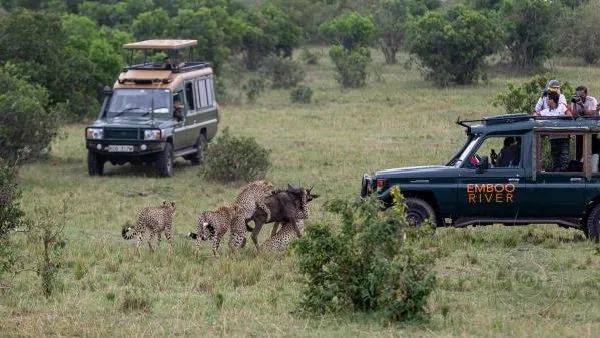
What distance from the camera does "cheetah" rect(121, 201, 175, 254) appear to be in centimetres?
1541

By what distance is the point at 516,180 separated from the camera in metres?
15.1

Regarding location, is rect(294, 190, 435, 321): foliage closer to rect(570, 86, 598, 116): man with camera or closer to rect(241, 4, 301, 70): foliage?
rect(570, 86, 598, 116): man with camera

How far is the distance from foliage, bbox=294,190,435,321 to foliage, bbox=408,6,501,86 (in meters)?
30.1

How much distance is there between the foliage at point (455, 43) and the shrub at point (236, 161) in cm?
1781

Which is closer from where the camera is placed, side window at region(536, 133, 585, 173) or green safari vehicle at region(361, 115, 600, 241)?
green safari vehicle at region(361, 115, 600, 241)

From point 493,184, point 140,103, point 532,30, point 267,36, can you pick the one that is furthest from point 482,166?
point 267,36

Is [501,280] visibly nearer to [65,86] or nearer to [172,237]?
[172,237]

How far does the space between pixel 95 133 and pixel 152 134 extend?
1.18m

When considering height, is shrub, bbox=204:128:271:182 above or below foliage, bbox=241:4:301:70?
below

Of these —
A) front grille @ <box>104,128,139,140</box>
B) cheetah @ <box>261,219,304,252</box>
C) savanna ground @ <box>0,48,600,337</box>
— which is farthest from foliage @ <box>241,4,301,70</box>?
cheetah @ <box>261,219,304,252</box>

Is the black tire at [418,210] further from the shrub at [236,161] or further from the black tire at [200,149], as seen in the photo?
the black tire at [200,149]

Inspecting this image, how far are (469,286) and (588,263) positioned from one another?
205 cm

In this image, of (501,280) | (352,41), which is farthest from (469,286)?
(352,41)

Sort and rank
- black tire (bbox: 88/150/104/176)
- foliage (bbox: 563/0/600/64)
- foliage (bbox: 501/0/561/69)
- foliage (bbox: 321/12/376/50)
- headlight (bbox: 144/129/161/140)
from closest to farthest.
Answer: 1. headlight (bbox: 144/129/161/140)
2. black tire (bbox: 88/150/104/176)
3. foliage (bbox: 563/0/600/64)
4. foliage (bbox: 501/0/561/69)
5. foliage (bbox: 321/12/376/50)
